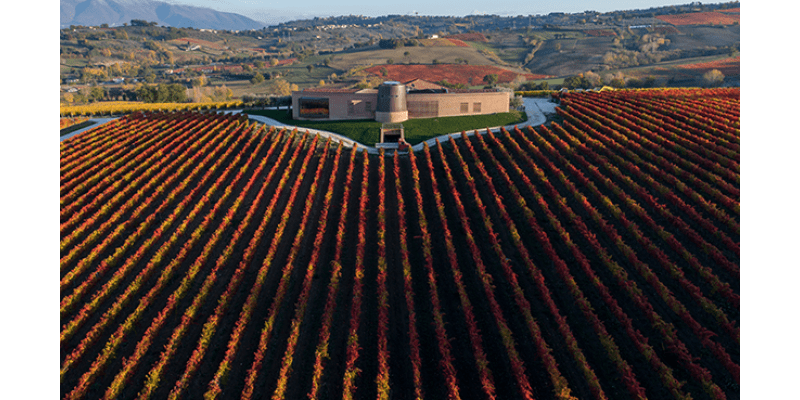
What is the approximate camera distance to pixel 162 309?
58.4 ft

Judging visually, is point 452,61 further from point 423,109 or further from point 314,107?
point 314,107

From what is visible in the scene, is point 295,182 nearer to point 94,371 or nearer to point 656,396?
point 94,371

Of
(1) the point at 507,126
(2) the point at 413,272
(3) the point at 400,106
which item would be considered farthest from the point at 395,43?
(2) the point at 413,272

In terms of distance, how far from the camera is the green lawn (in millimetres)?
40938

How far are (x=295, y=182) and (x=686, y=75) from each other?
103611mm

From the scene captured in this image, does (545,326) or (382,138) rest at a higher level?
(382,138)

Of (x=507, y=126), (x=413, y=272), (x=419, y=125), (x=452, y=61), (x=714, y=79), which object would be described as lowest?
(x=413, y=272)

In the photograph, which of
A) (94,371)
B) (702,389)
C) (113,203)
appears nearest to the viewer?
(702,389)

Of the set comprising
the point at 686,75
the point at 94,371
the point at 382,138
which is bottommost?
the point at 94,371

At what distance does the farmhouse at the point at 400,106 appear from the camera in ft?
148

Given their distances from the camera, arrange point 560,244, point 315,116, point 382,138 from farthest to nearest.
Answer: point 315,116
point 382,138
point 560,244

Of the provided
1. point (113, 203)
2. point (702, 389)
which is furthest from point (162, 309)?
point (702, 389)

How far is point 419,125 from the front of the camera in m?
43.1

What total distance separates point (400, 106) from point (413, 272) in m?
27.7
